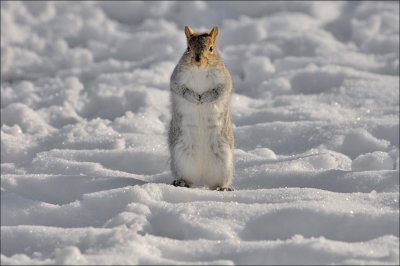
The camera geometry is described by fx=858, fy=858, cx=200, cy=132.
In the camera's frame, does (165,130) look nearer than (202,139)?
No

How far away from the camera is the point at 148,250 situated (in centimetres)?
381

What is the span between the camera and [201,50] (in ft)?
17.0

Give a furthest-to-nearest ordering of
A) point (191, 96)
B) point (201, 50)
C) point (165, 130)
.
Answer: point (165, 130), point (201, 50), point (191, 96)

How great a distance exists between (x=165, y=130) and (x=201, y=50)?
72.3 inches

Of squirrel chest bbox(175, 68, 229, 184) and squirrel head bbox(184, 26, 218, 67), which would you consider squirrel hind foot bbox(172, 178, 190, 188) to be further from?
squirrel head bbox(184, 26, 218, 67)

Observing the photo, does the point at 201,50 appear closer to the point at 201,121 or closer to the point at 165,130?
the point at 201,121

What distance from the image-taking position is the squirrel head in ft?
16.9

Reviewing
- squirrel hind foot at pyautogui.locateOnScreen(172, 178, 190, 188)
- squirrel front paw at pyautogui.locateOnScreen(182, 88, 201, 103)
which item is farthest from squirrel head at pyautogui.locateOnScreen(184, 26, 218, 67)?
squirrel hind foot at pyautogui.locateOnScreen(172, 178, 190, 188)

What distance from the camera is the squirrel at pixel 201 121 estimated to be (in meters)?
5.11

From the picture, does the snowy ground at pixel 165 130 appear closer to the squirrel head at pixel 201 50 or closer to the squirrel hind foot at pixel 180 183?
the squirrel hind foot at pixel 180 183

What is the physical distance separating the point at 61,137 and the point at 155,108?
1089mm

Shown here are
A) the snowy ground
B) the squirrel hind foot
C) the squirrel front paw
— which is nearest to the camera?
the snowy ground

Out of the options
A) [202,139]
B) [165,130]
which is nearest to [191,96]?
[202,139]

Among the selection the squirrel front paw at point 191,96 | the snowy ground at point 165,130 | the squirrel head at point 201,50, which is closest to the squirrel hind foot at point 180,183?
the snowy ground at point 165,130
